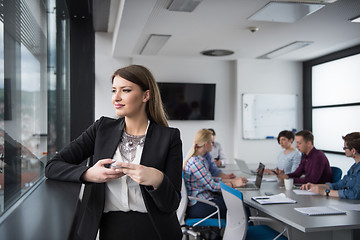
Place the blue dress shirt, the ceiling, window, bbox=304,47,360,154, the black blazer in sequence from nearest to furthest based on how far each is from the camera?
the black blazer, the blue dress shirt, the ceiling, window, bbox=304,47,360,154

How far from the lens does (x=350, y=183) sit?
334 cm

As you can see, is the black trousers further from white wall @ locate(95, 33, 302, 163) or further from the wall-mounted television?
white wall @ locate(95, 33, 302, 163)

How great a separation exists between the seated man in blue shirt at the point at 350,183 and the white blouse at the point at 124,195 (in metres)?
2.57

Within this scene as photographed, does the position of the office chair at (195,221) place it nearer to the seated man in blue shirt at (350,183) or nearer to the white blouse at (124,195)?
the seated man in blue shirt at (350,183)

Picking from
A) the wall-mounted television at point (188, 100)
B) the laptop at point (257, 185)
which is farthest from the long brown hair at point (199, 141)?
the wall-mounted television at point (188, 100)

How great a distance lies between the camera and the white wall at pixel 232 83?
294 inches

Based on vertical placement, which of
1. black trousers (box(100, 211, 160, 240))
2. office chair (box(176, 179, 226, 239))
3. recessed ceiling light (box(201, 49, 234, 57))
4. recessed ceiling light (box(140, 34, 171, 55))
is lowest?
office chair (box(176, 179, 226, 239))

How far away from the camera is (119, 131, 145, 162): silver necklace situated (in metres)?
1.49

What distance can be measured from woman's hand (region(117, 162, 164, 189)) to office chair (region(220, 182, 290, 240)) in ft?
5.02

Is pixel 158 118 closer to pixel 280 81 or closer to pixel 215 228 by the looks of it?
pixel 215 228

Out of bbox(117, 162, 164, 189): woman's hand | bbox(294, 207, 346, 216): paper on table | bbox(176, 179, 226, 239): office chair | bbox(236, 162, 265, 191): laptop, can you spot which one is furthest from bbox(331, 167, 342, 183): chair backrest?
bbox(117, 162, 164, 189): woman's hand

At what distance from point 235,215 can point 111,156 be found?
1749 mm

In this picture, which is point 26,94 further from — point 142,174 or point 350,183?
point 350,183

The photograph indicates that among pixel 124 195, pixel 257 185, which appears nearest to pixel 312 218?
pixel 257 185
